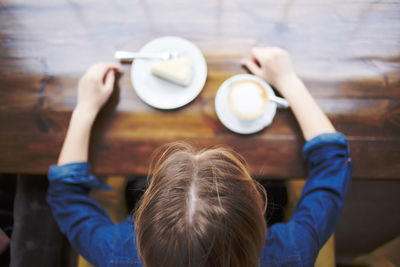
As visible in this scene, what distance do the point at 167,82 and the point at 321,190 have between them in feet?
1.74

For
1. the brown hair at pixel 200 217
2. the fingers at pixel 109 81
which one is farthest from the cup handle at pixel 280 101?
the fingers at pixel 109 81

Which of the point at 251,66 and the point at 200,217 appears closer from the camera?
the point at 200,217

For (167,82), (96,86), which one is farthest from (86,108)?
(167,82)

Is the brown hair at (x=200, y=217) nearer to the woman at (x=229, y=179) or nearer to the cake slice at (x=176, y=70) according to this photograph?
the woman at (x=229, y=179)

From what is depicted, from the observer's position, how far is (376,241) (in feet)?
4.44

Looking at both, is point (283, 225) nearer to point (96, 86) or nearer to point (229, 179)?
point (229, 179)

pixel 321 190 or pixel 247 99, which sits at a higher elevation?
pixel 247 99

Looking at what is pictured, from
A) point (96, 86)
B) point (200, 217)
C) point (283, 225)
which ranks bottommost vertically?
point (283, 225)

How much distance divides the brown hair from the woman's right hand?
0.96ft

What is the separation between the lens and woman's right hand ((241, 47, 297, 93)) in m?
0.70

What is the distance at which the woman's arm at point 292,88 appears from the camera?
689 millimetres

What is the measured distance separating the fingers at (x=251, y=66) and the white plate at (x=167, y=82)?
0.38 feet

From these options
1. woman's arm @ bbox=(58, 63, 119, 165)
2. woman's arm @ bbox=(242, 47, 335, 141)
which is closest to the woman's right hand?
woman's arm @ bbox=(242, 47, 335, 141)

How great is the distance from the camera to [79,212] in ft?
2.33
